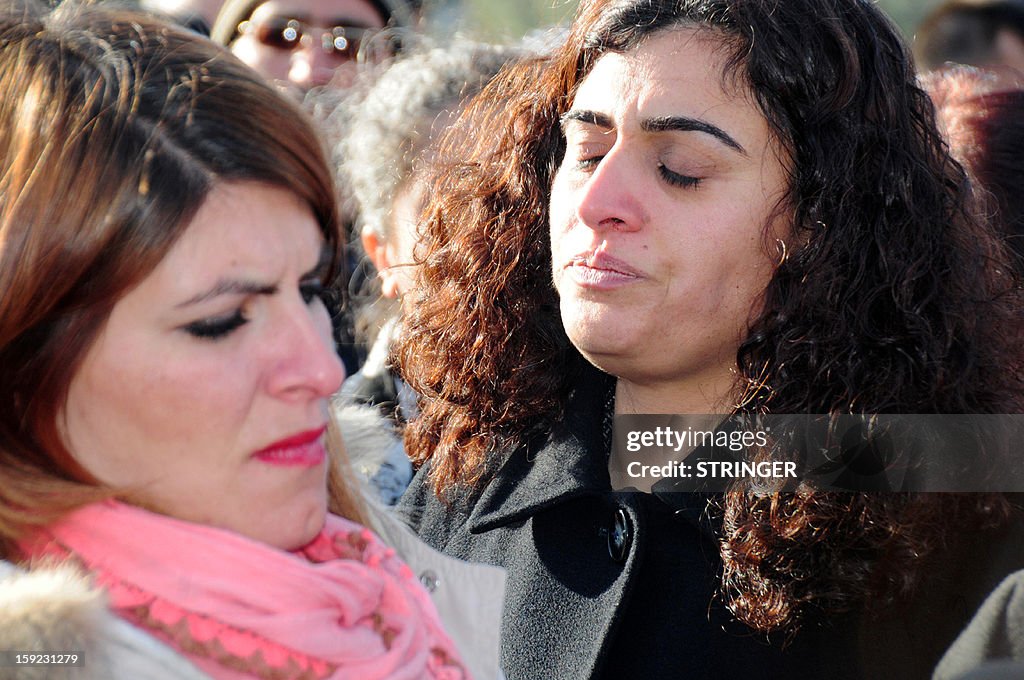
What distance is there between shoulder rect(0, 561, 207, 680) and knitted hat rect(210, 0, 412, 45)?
243cm

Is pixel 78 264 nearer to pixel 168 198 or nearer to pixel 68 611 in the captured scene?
pixel 168 198

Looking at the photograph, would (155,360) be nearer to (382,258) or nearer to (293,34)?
(382,258)

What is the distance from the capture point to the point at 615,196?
1825 mm

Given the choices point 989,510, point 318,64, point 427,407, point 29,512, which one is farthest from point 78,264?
point 318,64

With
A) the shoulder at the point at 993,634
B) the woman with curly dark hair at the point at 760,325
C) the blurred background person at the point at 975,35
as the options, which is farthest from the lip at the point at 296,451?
the blurred background person at the point at 975,35

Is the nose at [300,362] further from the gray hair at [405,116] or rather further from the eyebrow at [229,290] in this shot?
the gray hair at [405,116]

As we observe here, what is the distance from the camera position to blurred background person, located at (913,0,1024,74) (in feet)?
9.81

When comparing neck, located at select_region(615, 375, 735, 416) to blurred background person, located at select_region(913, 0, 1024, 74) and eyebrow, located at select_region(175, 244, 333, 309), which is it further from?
blurred background person, located at select_region(913, 0, 1024, 74)

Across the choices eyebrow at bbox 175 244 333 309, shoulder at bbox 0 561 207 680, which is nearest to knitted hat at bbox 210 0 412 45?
eyebrow at bbox 175 244 333 309

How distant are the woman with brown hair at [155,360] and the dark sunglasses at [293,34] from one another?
2065 millimetres

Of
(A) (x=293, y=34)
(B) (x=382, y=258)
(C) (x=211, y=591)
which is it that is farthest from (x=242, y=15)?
(C) (x=211, y=591)

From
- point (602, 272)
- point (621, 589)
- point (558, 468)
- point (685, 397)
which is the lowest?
point (621, 589)

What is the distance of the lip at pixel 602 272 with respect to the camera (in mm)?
1812

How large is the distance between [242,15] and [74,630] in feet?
8.61
